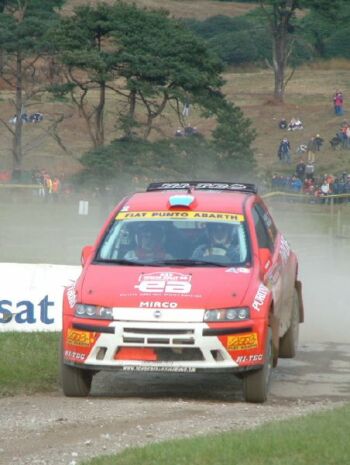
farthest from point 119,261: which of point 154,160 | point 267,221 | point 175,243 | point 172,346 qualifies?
point 154,160

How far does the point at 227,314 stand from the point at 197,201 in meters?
1.90

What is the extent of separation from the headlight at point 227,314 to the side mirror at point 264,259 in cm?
81

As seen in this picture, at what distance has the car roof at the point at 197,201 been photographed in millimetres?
11781

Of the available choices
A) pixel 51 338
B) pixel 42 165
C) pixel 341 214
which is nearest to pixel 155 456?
pixel 51 338

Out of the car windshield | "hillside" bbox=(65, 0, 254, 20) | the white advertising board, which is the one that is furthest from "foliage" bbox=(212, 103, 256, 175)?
"hillside" bbox=(65, 0, 254, 20)

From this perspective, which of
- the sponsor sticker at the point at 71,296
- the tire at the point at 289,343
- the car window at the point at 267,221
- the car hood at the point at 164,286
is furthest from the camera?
the tire at the point at 289,343

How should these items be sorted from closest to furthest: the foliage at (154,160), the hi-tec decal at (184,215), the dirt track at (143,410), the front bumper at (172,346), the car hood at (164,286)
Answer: the dirt track at (143,410) → the front bumper at (172,346) → the car hood at (164,286) → the hi-tec decal at (184,215) → the foliage at (154,160)

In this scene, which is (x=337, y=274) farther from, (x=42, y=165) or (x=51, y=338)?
(x=42, y=165)

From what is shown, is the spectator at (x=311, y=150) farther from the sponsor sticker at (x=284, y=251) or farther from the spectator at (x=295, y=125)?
the sponsor sticker at (x=284, y=251)

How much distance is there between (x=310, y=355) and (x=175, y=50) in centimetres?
3515

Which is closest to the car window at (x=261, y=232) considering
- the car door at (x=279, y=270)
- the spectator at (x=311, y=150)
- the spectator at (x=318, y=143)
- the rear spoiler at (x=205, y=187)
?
the car door at (x=279, y=270)

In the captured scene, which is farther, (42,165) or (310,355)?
(42,165)

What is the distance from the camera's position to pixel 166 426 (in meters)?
9.05

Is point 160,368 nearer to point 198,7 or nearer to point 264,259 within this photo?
point 264,259
